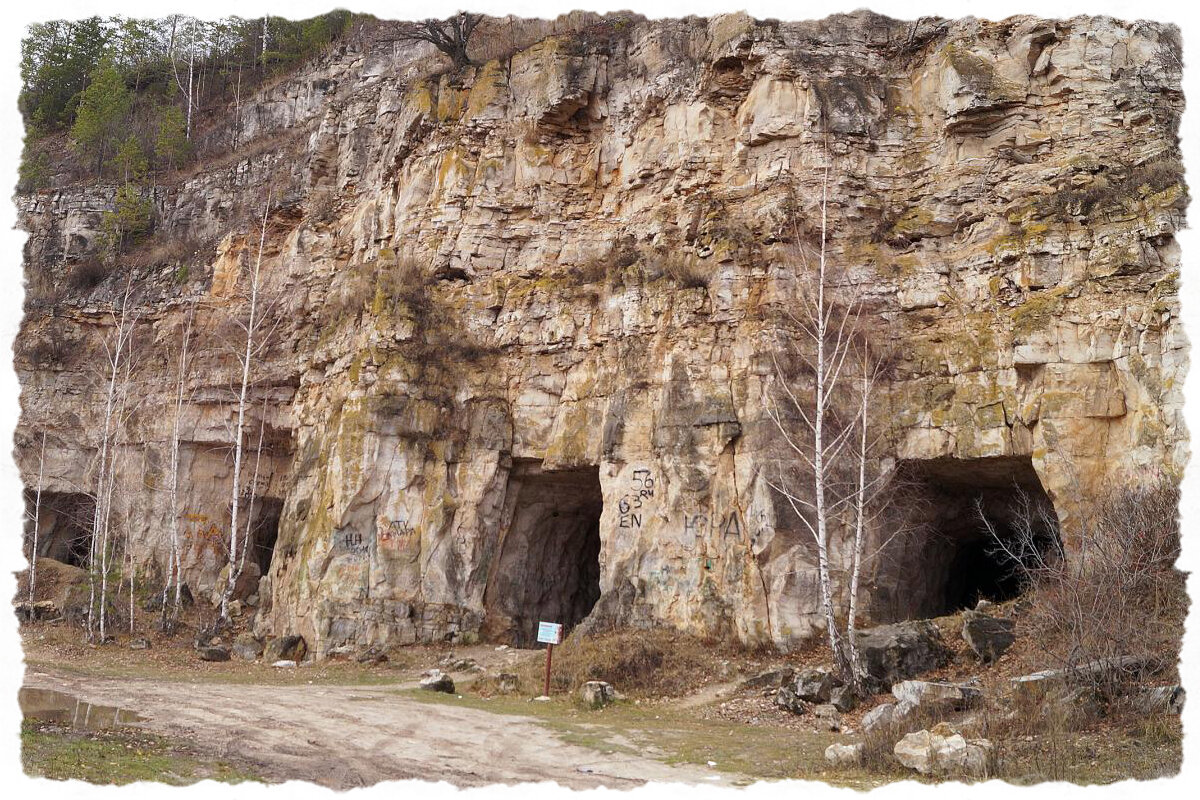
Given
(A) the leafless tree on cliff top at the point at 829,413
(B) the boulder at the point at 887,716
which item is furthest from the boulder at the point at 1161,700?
(A) the leafless tree on cliff top at the point at 829,413

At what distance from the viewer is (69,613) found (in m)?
26.6

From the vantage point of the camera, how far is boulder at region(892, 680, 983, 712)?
13.0 metres

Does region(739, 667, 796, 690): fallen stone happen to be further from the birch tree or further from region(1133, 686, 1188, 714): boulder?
the birch tree

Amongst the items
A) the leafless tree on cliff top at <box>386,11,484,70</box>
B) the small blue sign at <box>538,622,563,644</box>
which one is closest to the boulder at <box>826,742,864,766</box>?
the small blue sign at <box>538,622,563,644</box>

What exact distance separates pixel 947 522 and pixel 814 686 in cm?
818

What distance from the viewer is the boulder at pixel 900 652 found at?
16.1 meters

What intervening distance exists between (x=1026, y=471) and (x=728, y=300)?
7351 millimetres

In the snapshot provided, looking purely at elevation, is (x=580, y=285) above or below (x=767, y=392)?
above

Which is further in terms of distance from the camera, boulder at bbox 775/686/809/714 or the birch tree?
the birch tree

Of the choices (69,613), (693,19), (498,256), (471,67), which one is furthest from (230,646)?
(693,19)

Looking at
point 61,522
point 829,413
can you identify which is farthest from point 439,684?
point 61,522

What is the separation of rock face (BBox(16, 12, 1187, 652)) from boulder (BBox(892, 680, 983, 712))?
19.1 ft

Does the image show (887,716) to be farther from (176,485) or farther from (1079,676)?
(176,485)

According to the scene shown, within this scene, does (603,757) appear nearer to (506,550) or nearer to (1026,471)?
(1026,471)
